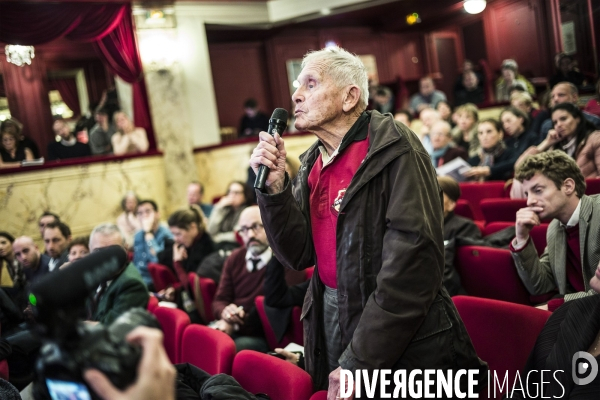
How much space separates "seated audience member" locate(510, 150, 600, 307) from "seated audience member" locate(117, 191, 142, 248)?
392cm

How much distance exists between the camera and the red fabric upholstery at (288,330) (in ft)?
8.56

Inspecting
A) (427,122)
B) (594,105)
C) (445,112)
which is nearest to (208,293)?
(594,105)

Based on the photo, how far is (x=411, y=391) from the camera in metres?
1.42

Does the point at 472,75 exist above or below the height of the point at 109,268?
above

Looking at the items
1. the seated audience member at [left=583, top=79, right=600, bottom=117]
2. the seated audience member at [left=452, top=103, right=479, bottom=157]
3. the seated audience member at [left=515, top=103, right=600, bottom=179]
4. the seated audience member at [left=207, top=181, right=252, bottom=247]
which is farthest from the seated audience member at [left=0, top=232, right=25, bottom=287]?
the seated audience member at [left=583, top=79, right=600, bottom=117]

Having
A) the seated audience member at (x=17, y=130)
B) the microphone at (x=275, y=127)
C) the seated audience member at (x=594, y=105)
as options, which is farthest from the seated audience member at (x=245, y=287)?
the seated audience member at (x=17, y=130)

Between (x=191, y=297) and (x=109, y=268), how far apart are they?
266 centimetres

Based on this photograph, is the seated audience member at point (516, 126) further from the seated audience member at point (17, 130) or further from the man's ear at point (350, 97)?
the seated audience member at point (17, 130)

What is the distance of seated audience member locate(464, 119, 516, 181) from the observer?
450cm

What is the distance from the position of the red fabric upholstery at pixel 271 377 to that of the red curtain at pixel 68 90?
27.8 ft

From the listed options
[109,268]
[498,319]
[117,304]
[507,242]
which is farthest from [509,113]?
[109,268]

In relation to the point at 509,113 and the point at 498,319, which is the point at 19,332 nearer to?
the point at 498,319

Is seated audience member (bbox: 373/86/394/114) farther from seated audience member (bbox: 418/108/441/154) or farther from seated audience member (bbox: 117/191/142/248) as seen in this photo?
seated audience member (bbox: 117/191/142/248)

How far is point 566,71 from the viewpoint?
17.5ft
